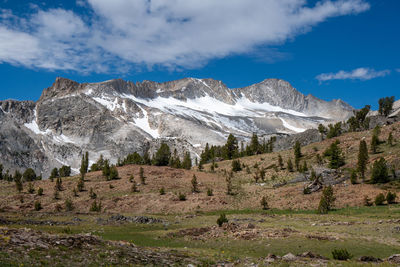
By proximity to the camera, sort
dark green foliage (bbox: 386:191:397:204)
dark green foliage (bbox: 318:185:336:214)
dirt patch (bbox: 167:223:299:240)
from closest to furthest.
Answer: dirt patch (bbox: 167:223:299:240)
dark green foliage (bbox: 318:185:336:214)
dark green foliage (bbox: 386:191:397:204)

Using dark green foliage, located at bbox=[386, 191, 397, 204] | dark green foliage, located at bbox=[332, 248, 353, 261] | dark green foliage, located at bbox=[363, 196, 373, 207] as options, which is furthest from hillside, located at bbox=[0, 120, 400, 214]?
dark green foliage, located at bbox=[332, 248, 353, 261]

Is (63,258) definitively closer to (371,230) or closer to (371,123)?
(371,230)

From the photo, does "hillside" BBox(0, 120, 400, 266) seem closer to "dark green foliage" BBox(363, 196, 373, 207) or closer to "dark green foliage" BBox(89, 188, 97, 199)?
"dark green foliage" BBox(363, 196, 373, 207)

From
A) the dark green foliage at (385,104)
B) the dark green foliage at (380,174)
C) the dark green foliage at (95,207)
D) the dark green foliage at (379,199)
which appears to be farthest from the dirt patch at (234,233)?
the dark green foliage at (385,104)

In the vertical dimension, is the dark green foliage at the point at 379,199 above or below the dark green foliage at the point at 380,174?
below

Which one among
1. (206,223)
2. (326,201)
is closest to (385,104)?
(326,201)

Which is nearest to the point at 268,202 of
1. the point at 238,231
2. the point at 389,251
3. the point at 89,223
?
the point at 238,231

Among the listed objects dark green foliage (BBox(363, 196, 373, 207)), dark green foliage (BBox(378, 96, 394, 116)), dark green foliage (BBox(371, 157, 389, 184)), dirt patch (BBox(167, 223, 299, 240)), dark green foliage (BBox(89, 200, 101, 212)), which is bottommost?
dirt patch (BBox(167, 223, 299, 240))

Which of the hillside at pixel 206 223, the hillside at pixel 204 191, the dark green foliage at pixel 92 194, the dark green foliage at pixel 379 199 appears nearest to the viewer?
the hillside at pixel 206 223

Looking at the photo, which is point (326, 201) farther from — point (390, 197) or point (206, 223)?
point (206, 223)

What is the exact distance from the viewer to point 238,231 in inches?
1276

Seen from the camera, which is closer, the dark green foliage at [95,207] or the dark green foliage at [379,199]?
the dark green foliage at [379,199]

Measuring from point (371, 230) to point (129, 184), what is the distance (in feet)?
183

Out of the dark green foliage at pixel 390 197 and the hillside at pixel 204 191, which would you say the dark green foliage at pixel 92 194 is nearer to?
the hillside at pixel 204 191
